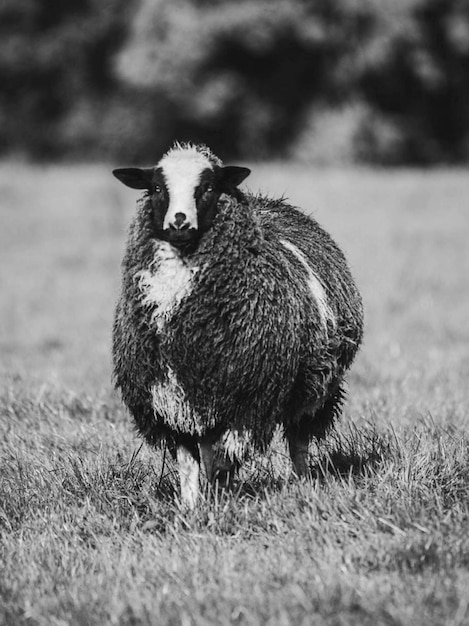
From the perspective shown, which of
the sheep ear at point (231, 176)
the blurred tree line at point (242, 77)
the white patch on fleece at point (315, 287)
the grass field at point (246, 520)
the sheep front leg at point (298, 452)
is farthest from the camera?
the blurred tree line at point (242, 77)

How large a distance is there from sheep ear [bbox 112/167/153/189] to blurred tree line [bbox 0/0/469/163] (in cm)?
2227

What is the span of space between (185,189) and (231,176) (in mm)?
285

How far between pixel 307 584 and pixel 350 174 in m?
18.3

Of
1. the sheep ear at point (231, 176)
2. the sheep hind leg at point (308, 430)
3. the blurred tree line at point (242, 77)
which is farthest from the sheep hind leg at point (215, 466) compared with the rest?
the blurred tree line at point (242, 77)

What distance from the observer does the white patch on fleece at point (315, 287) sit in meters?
4.35

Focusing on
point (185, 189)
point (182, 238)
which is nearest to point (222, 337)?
point (182, 238)

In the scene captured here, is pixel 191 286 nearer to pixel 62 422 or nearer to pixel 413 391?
pixel 62 422

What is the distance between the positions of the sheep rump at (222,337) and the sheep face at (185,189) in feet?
0.18

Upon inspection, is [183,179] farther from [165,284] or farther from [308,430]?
[308,430]

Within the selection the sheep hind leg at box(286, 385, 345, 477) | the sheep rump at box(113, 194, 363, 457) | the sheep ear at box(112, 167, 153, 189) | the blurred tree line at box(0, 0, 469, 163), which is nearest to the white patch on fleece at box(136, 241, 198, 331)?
the sheep rump at box(113, 194, 363, 457)

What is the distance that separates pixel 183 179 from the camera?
407 cm

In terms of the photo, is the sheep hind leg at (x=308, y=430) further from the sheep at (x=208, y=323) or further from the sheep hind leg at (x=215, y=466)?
the sheep hind leg at (x=215, y=466)

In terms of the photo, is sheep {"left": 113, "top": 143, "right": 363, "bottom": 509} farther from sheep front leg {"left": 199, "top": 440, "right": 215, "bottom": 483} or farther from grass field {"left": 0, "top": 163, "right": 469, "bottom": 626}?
grass field {"left": 0, "top": 163, "right": 469, "bottom": 626}

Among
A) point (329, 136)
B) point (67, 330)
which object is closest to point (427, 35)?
point (329, 136)
